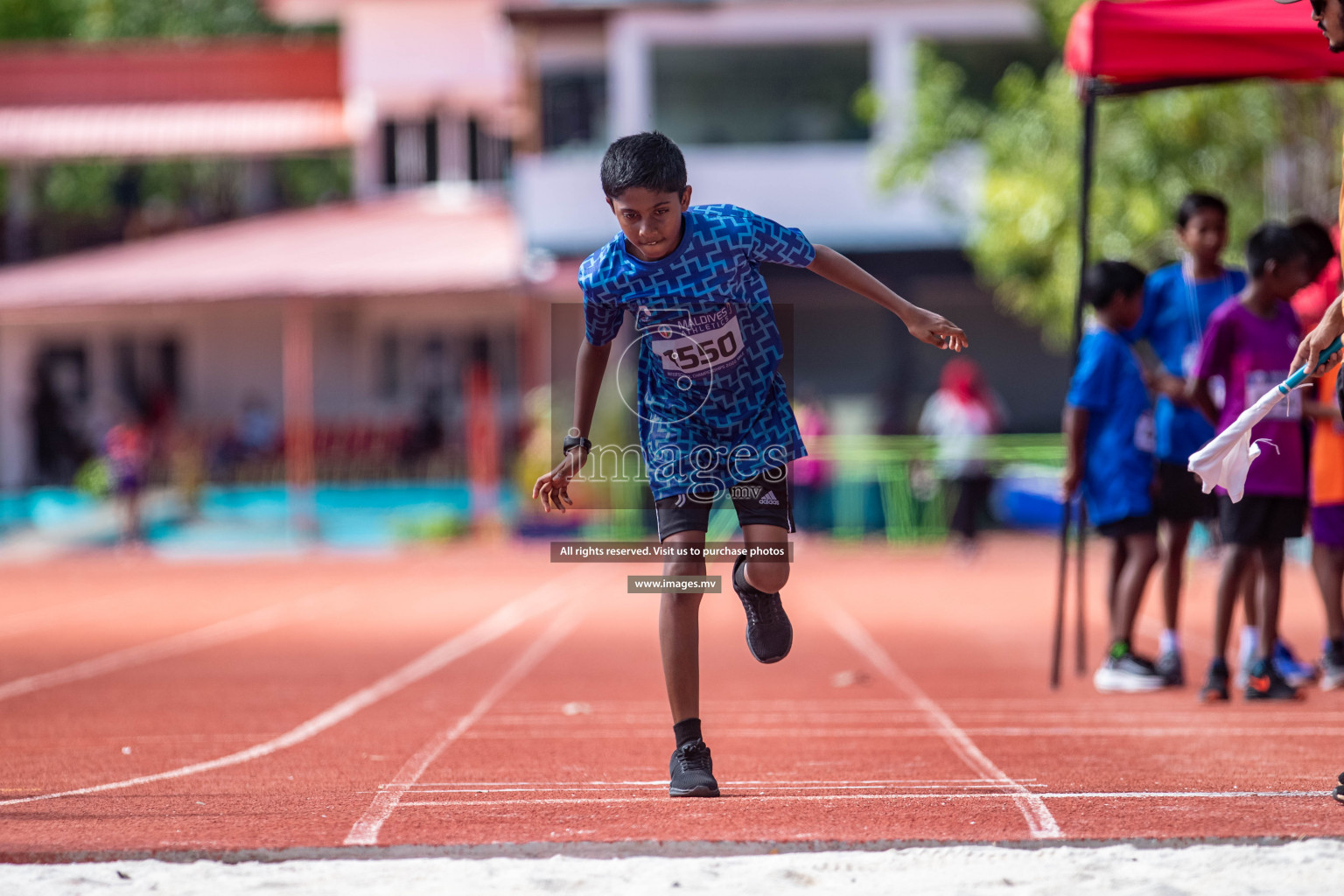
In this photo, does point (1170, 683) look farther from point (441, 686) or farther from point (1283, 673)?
point (441, 686)

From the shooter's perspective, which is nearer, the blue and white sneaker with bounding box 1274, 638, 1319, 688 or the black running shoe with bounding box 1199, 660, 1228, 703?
the black running shoe with bounding box 1199, 660, 1228, 703

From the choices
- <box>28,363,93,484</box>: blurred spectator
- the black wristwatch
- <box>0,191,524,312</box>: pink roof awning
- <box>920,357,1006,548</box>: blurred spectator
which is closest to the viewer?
the black wristwatch

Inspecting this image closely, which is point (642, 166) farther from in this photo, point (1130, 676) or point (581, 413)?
point (1130, 676)

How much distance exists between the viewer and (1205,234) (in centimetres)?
742

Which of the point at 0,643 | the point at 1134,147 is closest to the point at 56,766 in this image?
the point at 0,643

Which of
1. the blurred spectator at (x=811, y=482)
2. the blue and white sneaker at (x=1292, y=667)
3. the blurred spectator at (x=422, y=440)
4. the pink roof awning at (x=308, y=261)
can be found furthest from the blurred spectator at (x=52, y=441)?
the blue and white sneaker at (x=1292, y=667)

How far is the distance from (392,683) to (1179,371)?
14.1 ft

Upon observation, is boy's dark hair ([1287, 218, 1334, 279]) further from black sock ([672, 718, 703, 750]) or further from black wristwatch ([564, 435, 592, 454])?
black sock ([672, 718, 703, 750])

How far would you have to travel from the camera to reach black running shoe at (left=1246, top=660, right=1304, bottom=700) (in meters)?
6.93

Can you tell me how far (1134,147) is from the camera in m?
15.5

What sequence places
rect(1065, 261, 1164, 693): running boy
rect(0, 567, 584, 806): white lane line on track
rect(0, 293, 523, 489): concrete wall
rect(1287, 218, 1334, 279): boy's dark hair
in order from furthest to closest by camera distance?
1. rect(0, 293, 523, 489): concrete wall
2. rect(1065, 261, 1164, 693): running boy
3. rect(1287, 218, 1334, 279): boy's dark hair
4. rect(0, 567, 584, 806): white lane line on track

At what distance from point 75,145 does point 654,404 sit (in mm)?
24835

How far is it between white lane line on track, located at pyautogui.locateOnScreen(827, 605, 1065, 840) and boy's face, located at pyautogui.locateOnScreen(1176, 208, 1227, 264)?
8.03 feet

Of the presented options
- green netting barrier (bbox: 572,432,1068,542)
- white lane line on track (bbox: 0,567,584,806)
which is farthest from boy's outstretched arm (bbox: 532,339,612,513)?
green netting barrier (bbox: 572,432,1068,542)
